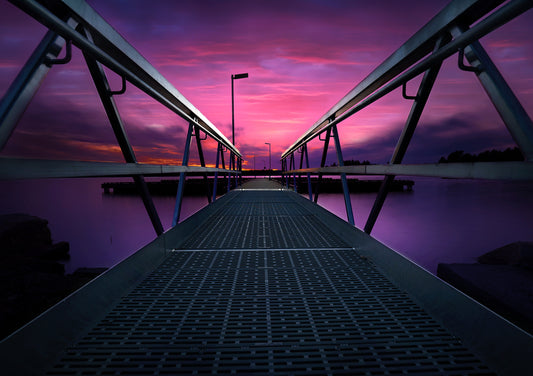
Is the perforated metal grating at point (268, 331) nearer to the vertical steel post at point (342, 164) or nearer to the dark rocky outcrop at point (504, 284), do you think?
the vertical steel post at point (342, 164)

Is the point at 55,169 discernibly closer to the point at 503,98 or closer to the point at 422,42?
the point at 503,98

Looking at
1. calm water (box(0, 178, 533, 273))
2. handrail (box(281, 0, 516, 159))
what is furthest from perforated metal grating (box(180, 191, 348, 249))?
calm water (box(0, 178, 533, 273))

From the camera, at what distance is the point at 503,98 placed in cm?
80

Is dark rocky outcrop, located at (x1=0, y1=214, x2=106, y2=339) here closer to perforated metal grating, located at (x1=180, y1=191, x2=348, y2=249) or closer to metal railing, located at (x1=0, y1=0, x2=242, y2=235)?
perforated metal grating, located at (x1=180, y1=191, x2=348, y2=249)

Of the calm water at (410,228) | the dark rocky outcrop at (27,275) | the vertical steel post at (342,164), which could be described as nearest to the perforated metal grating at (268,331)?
the vertical steel post at (342,164)

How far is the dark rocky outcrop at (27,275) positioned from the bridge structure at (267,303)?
661 centimetres

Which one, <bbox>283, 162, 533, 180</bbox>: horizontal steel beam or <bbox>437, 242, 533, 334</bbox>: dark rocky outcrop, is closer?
<bbox>283, 162, 533, 180</bbox>: horizontal steel beam

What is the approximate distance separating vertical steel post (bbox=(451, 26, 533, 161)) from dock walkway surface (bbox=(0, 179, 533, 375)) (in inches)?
21.7

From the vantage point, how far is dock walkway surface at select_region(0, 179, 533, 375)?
0.79 metres

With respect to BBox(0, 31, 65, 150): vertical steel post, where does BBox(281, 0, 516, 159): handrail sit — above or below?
above

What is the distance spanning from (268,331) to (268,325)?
1.5 inches

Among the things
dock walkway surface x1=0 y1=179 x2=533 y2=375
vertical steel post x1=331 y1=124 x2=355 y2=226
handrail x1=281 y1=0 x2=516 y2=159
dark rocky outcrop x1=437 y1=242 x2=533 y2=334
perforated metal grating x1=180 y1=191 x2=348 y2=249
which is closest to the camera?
dock walkway surface x1=0 y1=179 x2=533 y2=375

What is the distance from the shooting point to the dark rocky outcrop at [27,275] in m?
6.08

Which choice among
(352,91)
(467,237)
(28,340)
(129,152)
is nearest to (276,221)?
(352,91)
